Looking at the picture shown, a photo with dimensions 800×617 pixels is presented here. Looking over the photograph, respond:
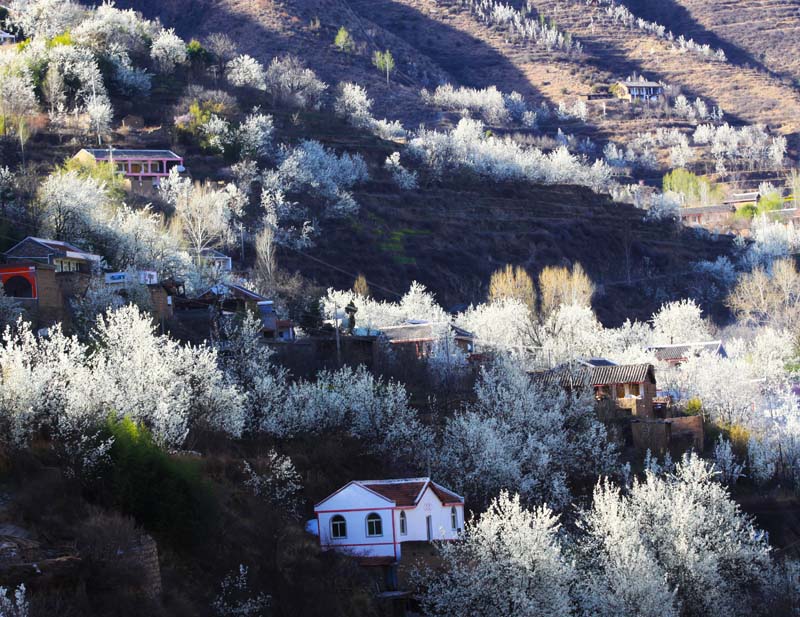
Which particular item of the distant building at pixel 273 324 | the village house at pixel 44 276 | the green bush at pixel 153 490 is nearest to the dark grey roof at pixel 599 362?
the distant building at pixel 273 324

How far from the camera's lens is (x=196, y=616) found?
32.8 meters

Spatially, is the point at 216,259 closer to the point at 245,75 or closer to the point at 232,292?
the point at 232,292

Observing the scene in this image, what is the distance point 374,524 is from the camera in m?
41.2

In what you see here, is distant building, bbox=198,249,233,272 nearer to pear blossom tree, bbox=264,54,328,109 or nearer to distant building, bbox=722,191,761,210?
pear blossom tree, bbox=264,54,328,109

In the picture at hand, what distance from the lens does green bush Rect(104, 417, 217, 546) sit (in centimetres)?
3550

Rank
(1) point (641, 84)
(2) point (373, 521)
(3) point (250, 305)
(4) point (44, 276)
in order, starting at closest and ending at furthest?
(2) point (373, 521), (4) point (44, 276), (3) point (250, 305), (1) point (641, 84)

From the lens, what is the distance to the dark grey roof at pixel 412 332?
219 ft

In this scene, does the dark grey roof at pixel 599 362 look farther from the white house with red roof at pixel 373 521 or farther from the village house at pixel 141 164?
the village house at pixel 141 164

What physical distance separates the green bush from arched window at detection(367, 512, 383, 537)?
577cm

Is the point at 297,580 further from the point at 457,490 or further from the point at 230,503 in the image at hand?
the point at 457,490

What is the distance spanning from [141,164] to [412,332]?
2193 centimetres

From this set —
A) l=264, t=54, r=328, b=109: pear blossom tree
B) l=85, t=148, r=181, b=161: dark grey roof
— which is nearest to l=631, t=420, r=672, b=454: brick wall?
l=85, t=148, r=181, b=161: dark grey roof

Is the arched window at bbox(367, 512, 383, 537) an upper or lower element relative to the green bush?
lower

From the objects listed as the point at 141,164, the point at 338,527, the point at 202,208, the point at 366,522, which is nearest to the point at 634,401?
the point at 366,522
